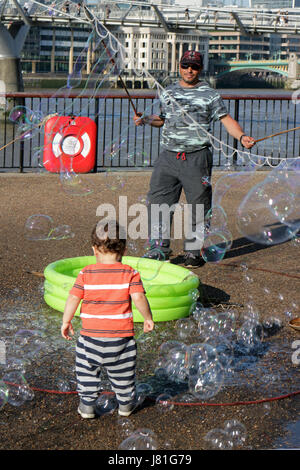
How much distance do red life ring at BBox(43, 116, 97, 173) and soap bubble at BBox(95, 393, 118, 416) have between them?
8.00 m

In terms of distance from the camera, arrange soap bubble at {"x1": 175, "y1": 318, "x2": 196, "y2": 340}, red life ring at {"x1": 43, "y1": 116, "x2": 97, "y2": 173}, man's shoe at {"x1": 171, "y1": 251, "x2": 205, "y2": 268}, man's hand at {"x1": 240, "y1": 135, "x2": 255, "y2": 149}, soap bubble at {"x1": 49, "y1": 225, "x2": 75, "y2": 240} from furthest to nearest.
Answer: red life ring at {"x1": 43, "y1": 116, "x2": 97, "y2": 173}
soap bubble at {"x1": 49, "y1": 225, "x2": 75, "y2": 240}
man's shoe at {"x1": 171, "y1": 251, "x2": 205, "y2": 268}
man's hand at {"x1": 240, "y1": 135, "x2": 255, "y2": 149}
soap bubble at {"x1": 175, "y1": 318, "x2": 196, "y2": 340}

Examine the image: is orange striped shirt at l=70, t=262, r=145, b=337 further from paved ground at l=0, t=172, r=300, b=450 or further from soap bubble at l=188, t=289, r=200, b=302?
soap bubble at l=188, t=289, r=200, b=302

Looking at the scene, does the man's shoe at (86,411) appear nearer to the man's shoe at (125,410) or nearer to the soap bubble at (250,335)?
the man's shoe at (125,410)

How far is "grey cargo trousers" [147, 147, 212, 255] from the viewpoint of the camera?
6.50 meters

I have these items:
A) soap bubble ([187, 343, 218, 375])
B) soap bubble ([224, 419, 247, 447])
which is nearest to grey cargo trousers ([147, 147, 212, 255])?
soap bubble ([187, 343, 218, 375])

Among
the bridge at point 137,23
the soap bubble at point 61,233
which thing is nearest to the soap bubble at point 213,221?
the soap bubble at point 61,233

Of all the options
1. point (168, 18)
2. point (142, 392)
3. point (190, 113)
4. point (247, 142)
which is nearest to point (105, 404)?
point (142, 392)

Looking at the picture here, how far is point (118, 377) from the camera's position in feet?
12.3

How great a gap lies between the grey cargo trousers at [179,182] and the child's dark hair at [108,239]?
110 inches

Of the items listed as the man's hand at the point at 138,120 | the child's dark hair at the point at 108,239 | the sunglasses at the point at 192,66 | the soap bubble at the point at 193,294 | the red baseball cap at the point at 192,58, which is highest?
the red baseball cap at the point at 192,58

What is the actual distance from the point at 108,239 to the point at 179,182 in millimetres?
3018

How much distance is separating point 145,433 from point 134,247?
3.76 m

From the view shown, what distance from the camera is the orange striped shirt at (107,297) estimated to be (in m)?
3.71
